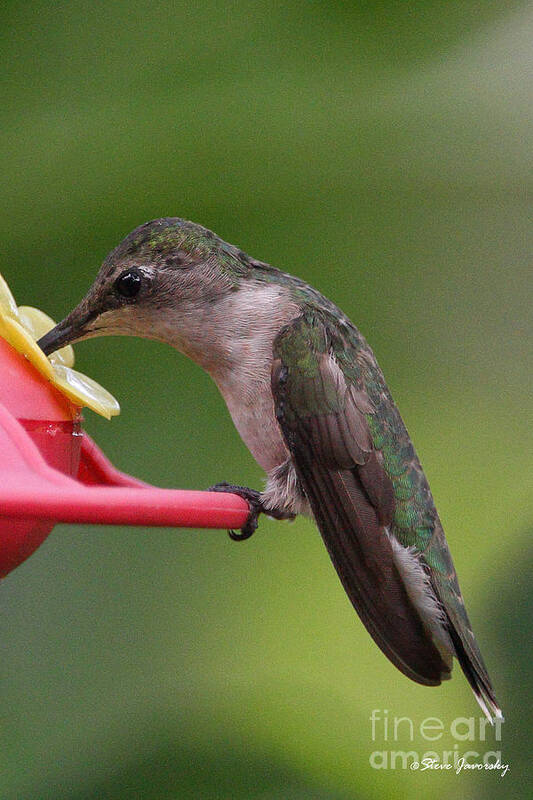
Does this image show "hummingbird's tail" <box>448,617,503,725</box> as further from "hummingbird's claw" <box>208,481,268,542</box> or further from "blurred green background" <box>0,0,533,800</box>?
"blurred green background" <box>0,0,533,800</box>

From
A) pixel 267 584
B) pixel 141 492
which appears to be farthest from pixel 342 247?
pixel 141 492

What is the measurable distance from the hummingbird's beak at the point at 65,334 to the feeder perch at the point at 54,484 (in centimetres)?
5

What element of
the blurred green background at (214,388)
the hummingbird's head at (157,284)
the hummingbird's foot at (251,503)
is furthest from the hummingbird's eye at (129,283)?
the blurred green background at (214,388)

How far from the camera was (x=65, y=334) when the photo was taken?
1889mm

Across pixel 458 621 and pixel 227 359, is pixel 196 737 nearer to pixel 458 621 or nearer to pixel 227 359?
pixel 458 621

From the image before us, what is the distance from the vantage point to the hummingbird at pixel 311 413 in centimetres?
189

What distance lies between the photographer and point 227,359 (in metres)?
2.12

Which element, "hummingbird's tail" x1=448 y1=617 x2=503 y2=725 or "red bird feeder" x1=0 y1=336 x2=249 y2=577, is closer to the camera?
"red bird feeder" x1=0 y1=336 x2=249 y2=577

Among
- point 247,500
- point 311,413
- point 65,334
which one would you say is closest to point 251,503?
point 247,500

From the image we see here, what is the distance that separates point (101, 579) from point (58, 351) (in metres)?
1.50

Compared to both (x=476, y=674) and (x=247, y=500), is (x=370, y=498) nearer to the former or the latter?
(x=247, y=500)

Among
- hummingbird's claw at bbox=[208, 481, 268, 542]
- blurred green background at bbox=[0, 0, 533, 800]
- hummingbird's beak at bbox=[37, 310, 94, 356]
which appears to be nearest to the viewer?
hummingbird's beak at bbox=[37, 310, 94, 356]

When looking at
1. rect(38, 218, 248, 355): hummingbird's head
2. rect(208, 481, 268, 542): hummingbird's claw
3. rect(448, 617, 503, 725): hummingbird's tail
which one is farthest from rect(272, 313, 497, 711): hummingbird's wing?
rect(38, 218, 248, 355): hummingbird's head

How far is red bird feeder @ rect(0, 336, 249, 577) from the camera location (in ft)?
3.84
